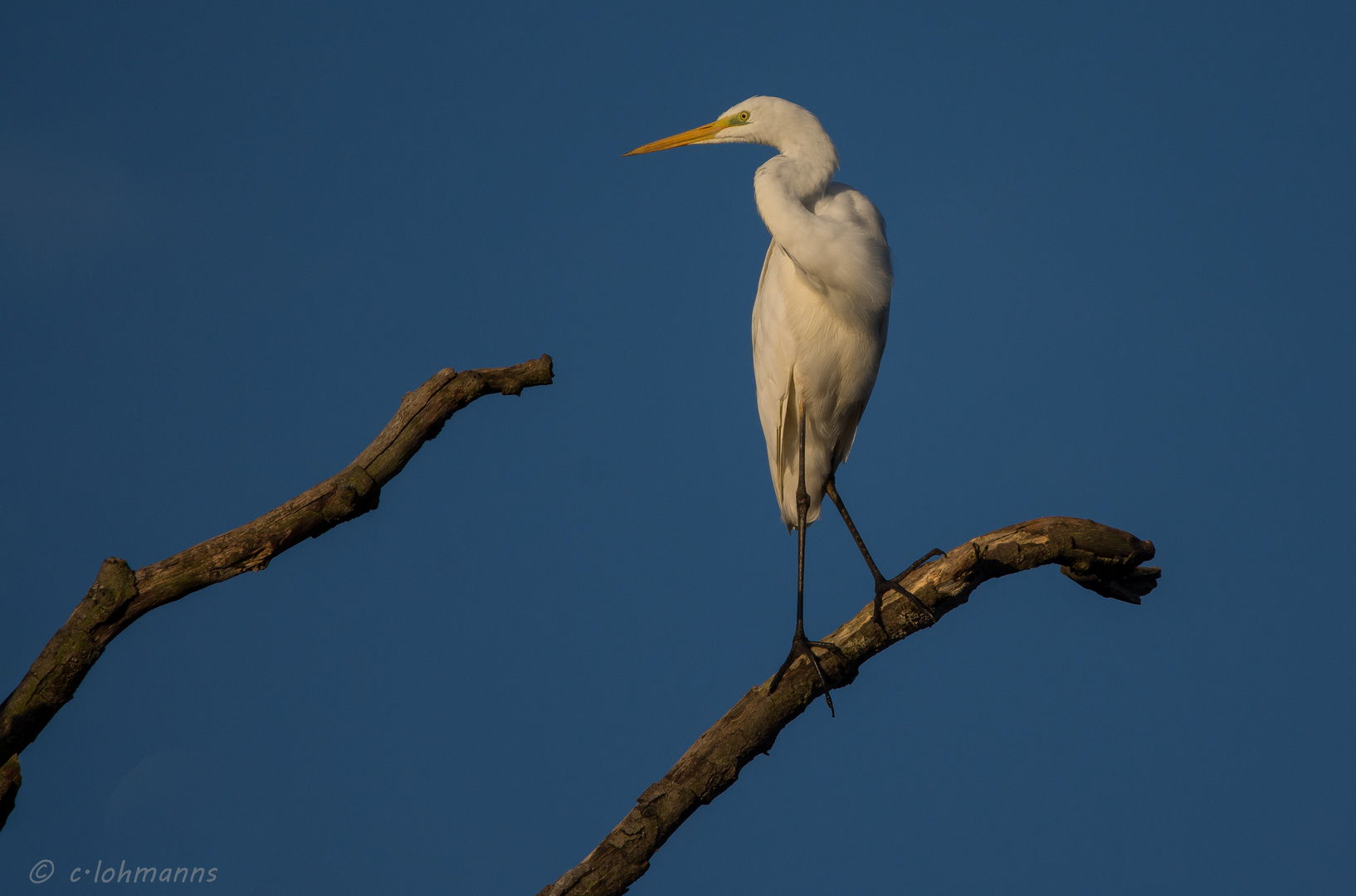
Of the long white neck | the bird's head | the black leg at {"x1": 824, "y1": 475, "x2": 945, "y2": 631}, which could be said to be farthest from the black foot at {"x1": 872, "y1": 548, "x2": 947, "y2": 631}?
the bird's head

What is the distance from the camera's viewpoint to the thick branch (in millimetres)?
2617

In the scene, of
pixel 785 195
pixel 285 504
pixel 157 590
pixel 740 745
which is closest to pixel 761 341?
pixel 785 195

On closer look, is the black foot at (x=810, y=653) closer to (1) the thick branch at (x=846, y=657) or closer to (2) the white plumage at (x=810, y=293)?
(1) the thick branch at (x=846, y=657)

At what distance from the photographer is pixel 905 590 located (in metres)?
3.07

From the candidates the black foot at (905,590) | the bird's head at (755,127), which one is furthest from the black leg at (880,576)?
the bird's head at (755,127)

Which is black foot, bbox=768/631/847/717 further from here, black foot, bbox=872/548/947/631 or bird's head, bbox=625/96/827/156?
bird's head, bbox=625/96/827/156

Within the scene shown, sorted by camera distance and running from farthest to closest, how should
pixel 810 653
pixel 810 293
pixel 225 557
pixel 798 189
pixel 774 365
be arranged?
pixel 774 365
pixel 810 293
pixel 798 189
pixel 810 653
pixel 225 557

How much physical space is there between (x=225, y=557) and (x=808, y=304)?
2175 millimetres

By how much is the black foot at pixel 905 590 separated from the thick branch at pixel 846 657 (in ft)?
0.05

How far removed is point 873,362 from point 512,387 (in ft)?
5.21

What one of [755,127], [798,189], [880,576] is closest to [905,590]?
[880,576]

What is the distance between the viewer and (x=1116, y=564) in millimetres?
3248

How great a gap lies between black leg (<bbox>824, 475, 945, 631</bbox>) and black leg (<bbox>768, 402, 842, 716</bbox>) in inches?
5.4

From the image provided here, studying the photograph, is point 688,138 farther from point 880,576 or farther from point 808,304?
point 880,576
